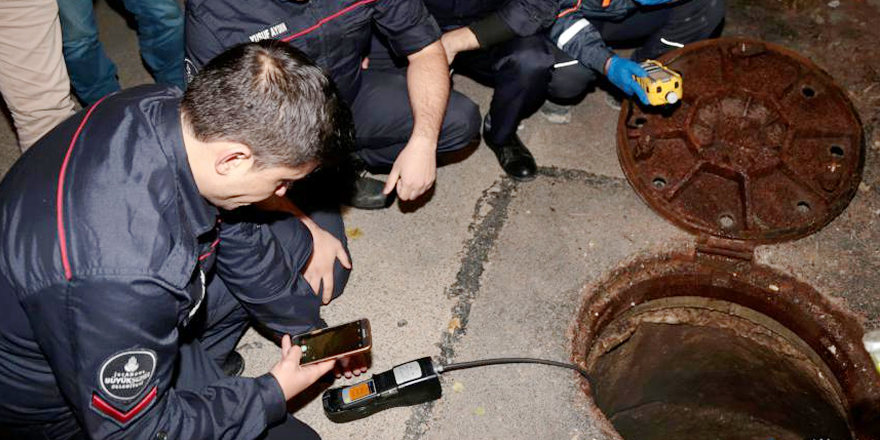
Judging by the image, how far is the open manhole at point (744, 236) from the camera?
2.52 metres

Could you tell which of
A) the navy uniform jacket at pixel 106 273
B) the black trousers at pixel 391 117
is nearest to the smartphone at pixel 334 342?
the navy uniform jacket at pixel 106 273

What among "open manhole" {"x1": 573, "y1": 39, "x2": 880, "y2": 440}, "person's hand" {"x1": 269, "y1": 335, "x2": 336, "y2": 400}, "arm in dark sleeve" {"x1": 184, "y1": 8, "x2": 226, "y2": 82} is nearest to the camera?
"person's hand" {"x1": 269, "y1": 335, "x2": 336, "y2": 400}

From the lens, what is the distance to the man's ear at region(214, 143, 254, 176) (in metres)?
1.50

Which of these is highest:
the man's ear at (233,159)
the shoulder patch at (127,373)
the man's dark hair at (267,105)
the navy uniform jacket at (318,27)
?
the man's dark hair at (267,105)

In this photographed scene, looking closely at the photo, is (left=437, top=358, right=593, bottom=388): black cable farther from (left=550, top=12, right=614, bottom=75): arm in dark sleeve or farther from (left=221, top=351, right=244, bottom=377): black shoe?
(left=550, top=12, right=614, bottom=75): arm in dark sleeve

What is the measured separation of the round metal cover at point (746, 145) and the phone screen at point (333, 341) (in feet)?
4.53

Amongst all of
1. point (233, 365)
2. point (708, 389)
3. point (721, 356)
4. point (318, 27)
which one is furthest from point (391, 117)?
point (708, 389)

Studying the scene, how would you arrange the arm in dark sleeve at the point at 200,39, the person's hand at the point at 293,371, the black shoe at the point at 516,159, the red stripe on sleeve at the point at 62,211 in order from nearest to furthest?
the red stripe on sleeve at the point at 62,211
the person's hand at the point at 293,371
the arm in dark sleeve at the point at 200,39
the black shoe at the point at 516,159

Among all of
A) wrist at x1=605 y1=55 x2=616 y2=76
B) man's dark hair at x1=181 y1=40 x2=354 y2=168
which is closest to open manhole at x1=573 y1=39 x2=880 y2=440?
wrist at x1=605 y1=55 x2=616 y2=76

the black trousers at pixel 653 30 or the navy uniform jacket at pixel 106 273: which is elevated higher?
the navy uniform jacket at pixel 106 273

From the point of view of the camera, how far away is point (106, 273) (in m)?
1.39

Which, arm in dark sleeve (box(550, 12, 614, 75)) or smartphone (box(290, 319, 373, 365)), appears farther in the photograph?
arm in dark sleeve (box(550, 12, 614, 75))

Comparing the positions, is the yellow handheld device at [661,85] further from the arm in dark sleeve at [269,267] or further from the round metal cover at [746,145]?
the arm in dark sleeve at [269,267]

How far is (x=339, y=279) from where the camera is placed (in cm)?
251
